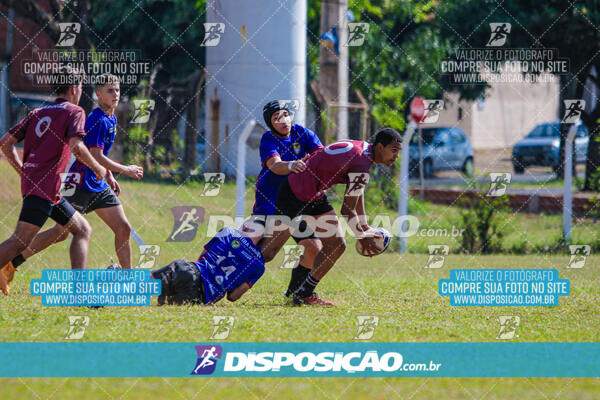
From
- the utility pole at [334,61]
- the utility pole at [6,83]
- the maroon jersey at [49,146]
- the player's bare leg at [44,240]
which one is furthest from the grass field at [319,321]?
the utility pole at [6,83]

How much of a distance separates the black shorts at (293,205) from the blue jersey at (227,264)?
16.7 inches

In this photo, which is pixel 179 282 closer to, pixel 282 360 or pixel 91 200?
pixel 91 200

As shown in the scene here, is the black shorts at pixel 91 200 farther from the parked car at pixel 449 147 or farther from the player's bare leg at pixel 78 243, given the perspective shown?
the parked car at pixel 449 147

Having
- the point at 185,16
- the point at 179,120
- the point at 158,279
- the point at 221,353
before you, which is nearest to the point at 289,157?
the point at 158,279

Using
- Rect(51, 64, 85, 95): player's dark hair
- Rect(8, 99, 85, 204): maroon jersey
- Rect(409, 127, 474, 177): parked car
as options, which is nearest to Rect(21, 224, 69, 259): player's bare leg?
Rect(8, 99, 85, 204): maroon jersey

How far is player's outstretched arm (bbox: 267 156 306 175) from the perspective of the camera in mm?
7031

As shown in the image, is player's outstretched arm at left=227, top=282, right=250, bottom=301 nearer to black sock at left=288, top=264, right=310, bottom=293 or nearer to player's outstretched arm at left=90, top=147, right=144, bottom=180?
black sock at left=288, top=264, right=310, bottom=293


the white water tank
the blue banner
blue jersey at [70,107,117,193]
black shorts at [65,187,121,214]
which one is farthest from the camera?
the white water tank

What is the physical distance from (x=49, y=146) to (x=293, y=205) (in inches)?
85.1

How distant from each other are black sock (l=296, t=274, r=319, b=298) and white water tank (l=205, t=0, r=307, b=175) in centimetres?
494

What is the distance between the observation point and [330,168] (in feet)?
23.0

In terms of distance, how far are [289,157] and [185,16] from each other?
16.1 meters

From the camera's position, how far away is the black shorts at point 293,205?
735 cm

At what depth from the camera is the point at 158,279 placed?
695 cm
